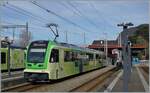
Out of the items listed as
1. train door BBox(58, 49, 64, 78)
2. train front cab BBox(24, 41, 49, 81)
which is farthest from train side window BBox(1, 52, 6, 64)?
train front cab BBox(24, 41, 49, 81)

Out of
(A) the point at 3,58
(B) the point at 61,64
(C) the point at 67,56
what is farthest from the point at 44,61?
(A) the point at 3,58

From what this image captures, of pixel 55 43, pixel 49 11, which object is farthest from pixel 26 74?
pixel 49 11

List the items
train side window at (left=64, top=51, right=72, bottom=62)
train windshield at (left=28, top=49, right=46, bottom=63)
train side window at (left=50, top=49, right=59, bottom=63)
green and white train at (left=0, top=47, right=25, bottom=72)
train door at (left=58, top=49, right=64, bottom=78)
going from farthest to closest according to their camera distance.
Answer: green and white train at (left=0, top=47, right=25, bottom=72), train side window at (left=64, top=51, right=72, bottom=62), train door at (left=58, top=49, right=64, bottom=78), train side window at (left=50, top=49, right=59, bottom=63), train windshield at (left=28, top=49, right=46, bottom=63)

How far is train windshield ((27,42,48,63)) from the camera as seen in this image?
93.8 feet

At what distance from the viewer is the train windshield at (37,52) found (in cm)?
2859

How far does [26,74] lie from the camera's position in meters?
28.8

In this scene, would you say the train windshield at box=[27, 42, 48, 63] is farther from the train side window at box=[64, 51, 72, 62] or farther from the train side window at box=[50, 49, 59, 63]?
the train side window at box=[64, 51, 72, 62]

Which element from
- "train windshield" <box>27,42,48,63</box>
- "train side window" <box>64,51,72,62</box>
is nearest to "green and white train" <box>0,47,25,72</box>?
"train side window" <box>64,51,72,62</box>

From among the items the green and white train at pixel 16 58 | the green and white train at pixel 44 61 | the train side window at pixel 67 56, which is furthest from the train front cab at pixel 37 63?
the green and white train at pixel 16 58

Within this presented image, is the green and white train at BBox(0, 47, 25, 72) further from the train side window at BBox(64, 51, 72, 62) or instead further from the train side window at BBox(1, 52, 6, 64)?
the train side window at BBox(64, 51, 72, 62)

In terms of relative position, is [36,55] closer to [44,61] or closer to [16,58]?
[44,61]

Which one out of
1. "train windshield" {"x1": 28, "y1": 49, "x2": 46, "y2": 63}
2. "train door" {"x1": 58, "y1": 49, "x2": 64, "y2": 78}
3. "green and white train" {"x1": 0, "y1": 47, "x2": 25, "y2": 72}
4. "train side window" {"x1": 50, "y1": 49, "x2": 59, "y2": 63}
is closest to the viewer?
"train windshield" {"x1": 28, "y1": 49, "x2": 46, "y2": 63}

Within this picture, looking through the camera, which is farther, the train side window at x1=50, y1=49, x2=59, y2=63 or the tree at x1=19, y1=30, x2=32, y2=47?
the tree at x1=19, y1=30, x2=32, y2=47

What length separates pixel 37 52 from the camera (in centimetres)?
2875
